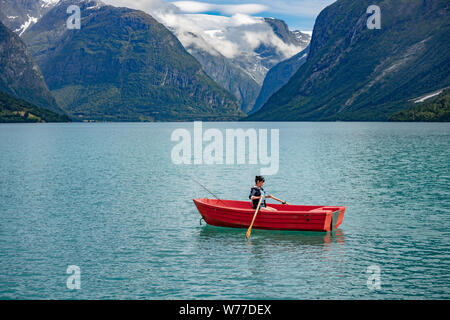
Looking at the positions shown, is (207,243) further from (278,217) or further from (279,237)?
(278,217)

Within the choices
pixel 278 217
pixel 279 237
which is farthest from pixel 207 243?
pixel 278 217

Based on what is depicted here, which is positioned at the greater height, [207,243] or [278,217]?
[278,217]

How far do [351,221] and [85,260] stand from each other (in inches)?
846

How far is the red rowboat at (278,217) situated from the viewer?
3731 centimetres

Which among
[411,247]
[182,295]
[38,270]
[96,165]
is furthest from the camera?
[96,165]

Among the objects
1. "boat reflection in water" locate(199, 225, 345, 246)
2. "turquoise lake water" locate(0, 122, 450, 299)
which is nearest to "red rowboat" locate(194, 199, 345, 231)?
"boat reflection in water" locate(199, 225, 345, 246)

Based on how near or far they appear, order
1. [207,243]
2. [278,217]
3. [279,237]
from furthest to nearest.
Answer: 1. [278,217]
2. [279,237]
3. [207,243]

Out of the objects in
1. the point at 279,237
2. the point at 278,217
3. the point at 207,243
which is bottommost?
the point at 207,243

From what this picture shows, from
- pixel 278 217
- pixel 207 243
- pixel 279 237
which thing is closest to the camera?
pixel 207 243

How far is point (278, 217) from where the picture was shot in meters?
37.8

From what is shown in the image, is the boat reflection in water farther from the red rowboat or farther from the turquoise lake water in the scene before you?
the red rowboat

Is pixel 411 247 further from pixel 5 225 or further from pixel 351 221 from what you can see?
pixel 5 225

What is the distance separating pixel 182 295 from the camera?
2572 centimetres

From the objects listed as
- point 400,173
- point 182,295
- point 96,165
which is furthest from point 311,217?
point 96,165
